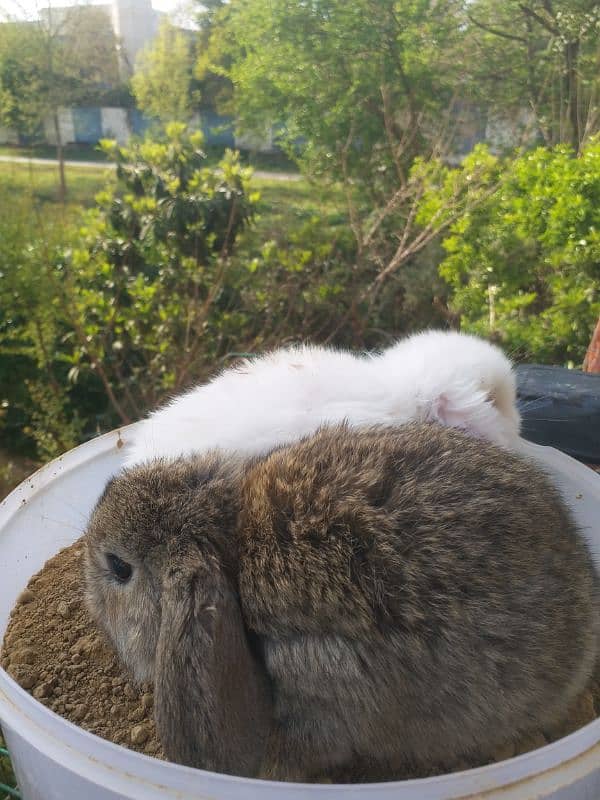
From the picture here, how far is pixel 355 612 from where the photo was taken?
769 millimetres

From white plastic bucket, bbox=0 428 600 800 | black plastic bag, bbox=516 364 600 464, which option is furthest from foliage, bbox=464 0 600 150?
white plastic bucket, bbox=0 428 600 800

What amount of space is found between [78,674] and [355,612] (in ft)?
1.69

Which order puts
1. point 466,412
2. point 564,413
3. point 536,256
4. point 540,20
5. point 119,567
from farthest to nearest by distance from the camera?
point 540,20 → point 536,256 → point 564,413 → point 466,412 → point 119,567

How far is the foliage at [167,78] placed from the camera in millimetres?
2598

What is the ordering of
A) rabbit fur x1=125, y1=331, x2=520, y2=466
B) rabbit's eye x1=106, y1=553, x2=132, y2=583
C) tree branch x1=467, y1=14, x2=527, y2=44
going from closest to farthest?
rabbit's eye x1=106, y1=553, x2=132, y2=583
rabbit fur x1=125, y1=331, x2=520, y2=466
tree branch x1=467, y1=14, x2=527, y2=44

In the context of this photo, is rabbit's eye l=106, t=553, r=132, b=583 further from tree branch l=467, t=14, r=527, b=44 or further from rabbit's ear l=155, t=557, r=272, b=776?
tree branch l=467, t=14, r=527, b=44

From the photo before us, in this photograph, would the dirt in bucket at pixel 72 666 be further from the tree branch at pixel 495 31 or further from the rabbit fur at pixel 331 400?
the tree branch at pixel 495 31

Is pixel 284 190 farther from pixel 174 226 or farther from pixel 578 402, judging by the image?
pixel 578 402

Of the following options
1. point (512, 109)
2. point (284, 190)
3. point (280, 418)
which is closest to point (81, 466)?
point (280, 418)

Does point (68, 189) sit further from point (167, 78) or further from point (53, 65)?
point (167, 78)

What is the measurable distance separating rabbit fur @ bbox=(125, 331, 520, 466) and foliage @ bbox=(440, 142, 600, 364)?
1.22 m

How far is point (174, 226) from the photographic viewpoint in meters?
2.89

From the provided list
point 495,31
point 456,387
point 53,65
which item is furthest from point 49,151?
point 456,387

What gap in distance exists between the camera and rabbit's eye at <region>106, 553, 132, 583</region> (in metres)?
0.92
